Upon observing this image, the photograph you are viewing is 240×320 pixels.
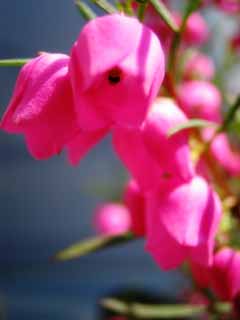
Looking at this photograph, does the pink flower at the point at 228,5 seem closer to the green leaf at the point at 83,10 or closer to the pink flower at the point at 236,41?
the pink flower at the point at 236,41

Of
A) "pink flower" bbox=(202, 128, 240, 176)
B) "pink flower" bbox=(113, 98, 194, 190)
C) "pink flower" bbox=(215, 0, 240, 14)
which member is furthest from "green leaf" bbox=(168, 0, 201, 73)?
"pink flower" bbox=(215, 0, 240, 14)

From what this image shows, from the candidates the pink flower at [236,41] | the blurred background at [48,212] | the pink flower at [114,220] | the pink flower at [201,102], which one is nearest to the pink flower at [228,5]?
the pink flower at [236,41]

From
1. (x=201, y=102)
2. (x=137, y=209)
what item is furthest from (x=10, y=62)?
(x=201, y=102)

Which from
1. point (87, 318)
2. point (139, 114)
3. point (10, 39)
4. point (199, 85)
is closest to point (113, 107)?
point (139, 114)

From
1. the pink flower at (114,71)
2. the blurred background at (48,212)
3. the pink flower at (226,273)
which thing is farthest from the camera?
the blurred background at (48,212)

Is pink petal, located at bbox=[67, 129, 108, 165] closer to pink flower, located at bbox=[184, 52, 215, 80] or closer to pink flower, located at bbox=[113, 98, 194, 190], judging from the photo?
pink flower, located at bbox=[113, 98, 194, 190]

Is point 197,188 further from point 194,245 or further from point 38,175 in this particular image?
point 38,175
